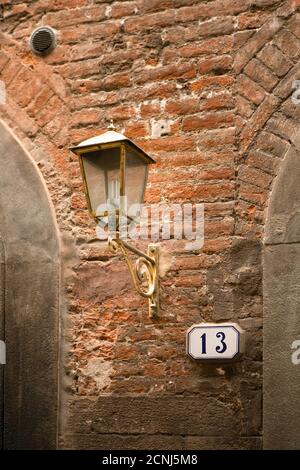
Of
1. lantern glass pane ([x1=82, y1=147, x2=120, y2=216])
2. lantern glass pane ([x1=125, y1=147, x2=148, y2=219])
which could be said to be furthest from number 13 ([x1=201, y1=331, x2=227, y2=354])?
lantern glass pane ([x1=82, y1=147, x2=120, y2=216])

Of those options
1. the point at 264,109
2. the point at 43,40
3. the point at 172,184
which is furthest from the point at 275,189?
the point at 43,40

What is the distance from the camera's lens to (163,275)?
4375 mm

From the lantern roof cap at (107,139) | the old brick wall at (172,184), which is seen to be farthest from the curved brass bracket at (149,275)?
the lantern roof cap at (107,139)

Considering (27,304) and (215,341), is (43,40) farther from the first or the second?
(215,341)

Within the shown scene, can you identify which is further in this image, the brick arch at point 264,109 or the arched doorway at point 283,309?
the brick arch at point 264,109

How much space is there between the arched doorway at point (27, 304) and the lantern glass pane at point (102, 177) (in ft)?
2.27

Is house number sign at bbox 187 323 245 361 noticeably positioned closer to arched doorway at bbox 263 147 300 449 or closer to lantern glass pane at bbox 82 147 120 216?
arched doorway at bbox 263 147 300 449

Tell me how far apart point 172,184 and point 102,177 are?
58 centimetres

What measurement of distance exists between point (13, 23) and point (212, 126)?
1313mm

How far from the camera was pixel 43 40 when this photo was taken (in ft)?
15.8

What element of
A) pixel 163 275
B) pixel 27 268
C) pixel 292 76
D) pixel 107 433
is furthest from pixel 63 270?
pixel 292 76

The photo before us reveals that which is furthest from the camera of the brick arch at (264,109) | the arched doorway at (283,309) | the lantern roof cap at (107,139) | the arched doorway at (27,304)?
the arched doorway at (27,304)

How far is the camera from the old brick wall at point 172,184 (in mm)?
4223

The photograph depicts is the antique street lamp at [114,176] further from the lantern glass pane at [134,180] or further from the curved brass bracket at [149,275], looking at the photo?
the curved brass bracket at [149,275]
